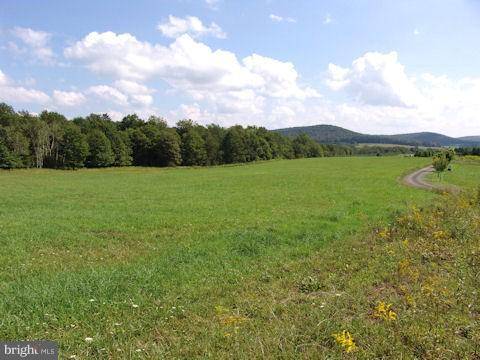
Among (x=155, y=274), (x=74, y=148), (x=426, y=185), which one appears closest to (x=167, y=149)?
(x=74, y=148)

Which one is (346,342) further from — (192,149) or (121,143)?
(192,149)

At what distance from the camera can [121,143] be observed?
89438 mm

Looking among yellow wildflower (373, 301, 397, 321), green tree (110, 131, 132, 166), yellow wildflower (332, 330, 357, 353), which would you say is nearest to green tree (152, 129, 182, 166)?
green tree (110, 131, 132, 166)

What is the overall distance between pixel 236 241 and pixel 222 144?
101960mm

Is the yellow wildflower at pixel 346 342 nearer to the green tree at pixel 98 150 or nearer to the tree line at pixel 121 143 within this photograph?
the tree line at pixel 121 143

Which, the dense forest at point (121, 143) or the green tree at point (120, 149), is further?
the green tree at point (120, 149)

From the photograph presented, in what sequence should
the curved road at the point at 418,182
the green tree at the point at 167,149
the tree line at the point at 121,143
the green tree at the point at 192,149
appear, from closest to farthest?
the curved road at the point at 418,182 → the tree line at the point at 121,143 → the green tree at the point at 167,149 → the green tree at the point at 192,149

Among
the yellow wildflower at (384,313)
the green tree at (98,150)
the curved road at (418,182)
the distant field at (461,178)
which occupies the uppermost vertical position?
the green tree at (98,150)

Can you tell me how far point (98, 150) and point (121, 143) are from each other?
23.9ft

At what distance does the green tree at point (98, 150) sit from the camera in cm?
8306

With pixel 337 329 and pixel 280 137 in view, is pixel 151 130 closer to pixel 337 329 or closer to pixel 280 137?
pixel 280 137

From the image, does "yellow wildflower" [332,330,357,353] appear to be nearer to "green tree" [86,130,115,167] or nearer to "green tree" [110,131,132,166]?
"green tree" [86,130,115,167]

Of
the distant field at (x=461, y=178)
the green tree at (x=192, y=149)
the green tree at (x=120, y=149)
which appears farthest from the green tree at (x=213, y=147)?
the distant field at (x=461, y=178)

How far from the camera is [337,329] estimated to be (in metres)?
5.84
